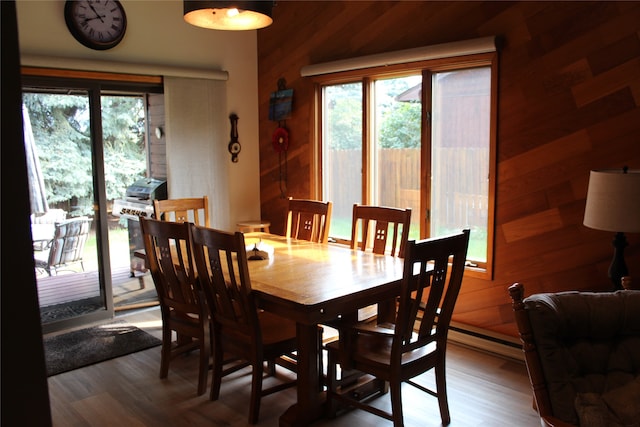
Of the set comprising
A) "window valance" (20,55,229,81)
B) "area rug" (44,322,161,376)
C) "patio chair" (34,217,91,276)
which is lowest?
"area rug" (44,322,161,376)

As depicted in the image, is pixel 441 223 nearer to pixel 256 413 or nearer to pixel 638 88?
pixel 638 88

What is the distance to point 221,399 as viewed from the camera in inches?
120

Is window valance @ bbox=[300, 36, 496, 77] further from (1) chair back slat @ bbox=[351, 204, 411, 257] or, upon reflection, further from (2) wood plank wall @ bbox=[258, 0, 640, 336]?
(1) chair back slat @ bbox=[351, 204, 411, 257]

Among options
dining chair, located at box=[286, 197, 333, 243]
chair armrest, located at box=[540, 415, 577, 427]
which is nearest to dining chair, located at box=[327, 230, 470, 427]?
chair armrest, located at box=[540, 415, 577, 427]

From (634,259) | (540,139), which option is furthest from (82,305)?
(634,259)

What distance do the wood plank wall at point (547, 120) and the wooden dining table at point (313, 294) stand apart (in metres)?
0.93

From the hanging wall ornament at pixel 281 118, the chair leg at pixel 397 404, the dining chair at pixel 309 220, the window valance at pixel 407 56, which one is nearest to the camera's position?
the chair leg at pixel 397 404

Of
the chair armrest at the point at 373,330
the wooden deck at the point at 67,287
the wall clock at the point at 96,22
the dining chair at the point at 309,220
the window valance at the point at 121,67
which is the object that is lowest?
the wooden deck at the point at 67,287

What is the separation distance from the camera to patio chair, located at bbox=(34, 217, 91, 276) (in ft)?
13.9

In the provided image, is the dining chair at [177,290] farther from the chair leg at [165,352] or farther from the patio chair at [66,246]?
the patio chair at [66,246]

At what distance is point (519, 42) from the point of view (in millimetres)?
3385

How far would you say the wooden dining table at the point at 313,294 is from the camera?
246 centimetres

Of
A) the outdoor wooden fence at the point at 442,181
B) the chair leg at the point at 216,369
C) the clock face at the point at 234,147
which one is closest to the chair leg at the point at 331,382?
the chair leg at the point at 216,369

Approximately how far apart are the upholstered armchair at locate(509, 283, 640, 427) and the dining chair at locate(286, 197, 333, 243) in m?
1.97
